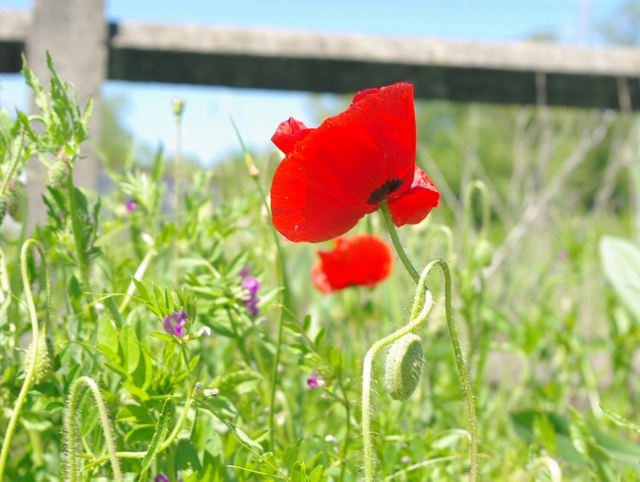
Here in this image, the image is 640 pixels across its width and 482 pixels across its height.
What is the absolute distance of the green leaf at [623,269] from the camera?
145cm

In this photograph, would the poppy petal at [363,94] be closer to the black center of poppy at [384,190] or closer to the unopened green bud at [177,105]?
the black center of poppy at [384,190]

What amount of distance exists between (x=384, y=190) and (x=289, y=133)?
0.11 metres

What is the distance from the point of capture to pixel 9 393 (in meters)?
0.78

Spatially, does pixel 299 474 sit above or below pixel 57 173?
below

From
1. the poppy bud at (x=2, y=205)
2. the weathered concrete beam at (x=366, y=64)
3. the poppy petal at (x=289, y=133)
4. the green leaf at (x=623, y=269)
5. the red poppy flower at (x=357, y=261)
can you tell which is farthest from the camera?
the weathered concrete beam at (x=366, y=64)

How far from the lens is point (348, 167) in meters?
0.59

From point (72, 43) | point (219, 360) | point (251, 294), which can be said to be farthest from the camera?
point (72, 43)

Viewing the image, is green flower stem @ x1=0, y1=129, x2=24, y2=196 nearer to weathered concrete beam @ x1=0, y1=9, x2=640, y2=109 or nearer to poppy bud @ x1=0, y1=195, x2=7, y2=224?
poppy bud @ x1=0, y1=195, x2=7, y2=224

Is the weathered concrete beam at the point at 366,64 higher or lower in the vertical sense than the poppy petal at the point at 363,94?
higher

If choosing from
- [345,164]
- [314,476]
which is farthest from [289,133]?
[314,476]

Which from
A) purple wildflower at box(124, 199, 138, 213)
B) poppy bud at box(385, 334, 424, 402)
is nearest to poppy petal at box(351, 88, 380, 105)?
poppy bud at box(385, 334, 424, 402)

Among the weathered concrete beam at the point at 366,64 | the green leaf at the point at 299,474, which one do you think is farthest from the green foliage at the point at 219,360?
the weathered concrete beam at the point at 366,64

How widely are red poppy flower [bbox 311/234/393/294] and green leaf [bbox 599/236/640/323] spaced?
0.55m

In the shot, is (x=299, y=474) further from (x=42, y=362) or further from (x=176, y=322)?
(x=42, y=362)
